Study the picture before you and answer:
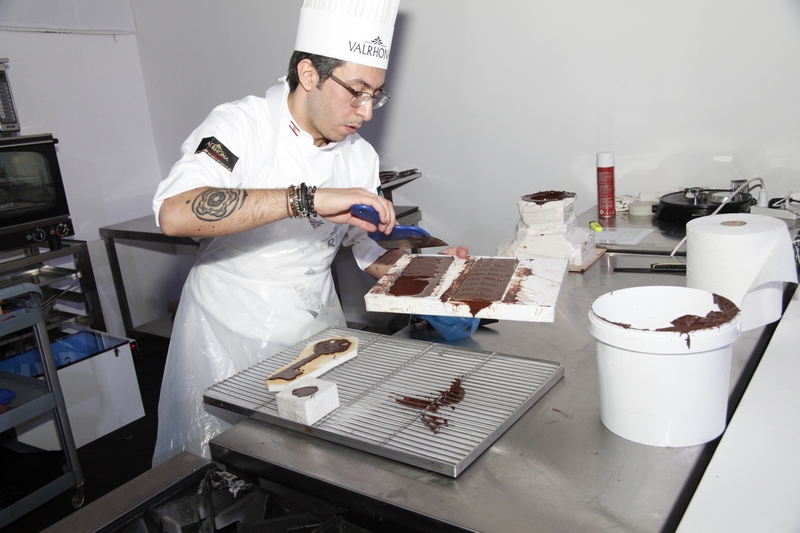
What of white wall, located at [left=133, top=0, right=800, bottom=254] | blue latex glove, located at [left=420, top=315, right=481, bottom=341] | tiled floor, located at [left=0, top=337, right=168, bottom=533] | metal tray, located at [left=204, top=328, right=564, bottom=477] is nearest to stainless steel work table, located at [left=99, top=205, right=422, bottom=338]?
tiled floor, located at [left=0, top=337, right=168, bottom=533]

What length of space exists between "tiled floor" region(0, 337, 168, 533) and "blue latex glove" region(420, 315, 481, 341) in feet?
6.95

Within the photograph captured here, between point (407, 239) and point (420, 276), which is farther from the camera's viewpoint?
point (407, 239)

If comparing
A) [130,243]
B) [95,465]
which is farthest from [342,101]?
[130,243]

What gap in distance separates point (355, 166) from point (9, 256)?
2.89 meters

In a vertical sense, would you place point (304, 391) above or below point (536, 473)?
above

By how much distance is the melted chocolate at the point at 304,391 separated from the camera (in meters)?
1.24

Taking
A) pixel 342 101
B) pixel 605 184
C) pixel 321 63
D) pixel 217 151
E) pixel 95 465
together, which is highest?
pixel 321 63

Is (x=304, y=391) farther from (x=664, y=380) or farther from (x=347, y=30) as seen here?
(x=347, y=30)

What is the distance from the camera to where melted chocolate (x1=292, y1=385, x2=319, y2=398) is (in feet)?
4.08

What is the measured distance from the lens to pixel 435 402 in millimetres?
1251

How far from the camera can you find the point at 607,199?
2.71m

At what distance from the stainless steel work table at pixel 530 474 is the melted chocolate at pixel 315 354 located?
0.13m

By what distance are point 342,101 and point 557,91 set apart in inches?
63.5

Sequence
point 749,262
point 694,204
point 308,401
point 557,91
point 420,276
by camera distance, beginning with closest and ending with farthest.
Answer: point 308,401 < point 749,262 < point 420,276 < point 694,204 < point 557,91
